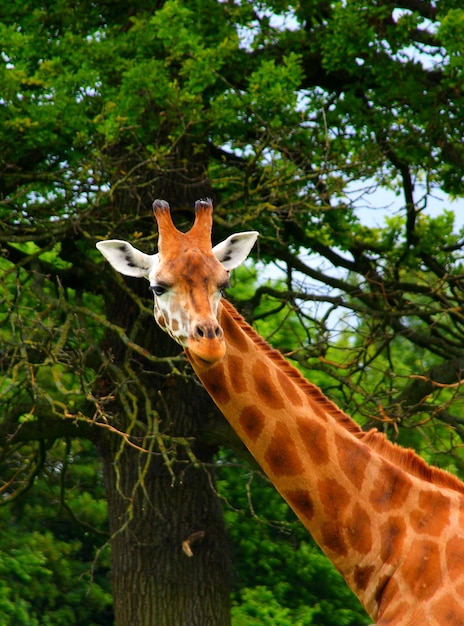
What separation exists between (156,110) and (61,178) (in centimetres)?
125

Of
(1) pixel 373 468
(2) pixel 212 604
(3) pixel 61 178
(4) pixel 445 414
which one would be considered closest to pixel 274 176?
(3) pixel 61 178

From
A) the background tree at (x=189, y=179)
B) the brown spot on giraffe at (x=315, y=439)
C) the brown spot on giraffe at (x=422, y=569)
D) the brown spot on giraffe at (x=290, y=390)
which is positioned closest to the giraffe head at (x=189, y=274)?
the brown spot on giraffe at (x=290, y=390)

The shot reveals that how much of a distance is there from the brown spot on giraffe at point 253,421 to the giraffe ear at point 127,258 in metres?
0.97

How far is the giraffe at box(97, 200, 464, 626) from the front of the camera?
18.4 ft

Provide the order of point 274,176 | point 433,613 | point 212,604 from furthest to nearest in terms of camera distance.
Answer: point 212,604 → point 274,176 → point 433,613

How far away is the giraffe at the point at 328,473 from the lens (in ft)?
18.4

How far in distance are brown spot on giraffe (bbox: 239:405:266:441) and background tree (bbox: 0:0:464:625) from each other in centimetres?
434

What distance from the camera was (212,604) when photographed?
11.9 m

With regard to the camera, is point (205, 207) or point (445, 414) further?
point (445, 414)

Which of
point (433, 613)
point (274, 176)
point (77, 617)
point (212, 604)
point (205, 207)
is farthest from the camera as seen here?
point (77, 617)

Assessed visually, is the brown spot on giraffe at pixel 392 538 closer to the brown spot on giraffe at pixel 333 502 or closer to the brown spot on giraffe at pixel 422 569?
the brown spot on giraffe at pixel 422 569

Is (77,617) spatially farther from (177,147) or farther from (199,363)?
(199,363)

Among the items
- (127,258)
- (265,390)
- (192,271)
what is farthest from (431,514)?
(127,258)

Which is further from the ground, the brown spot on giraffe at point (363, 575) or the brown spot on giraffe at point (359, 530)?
the brown spot on giraffe at point (359, 530)
